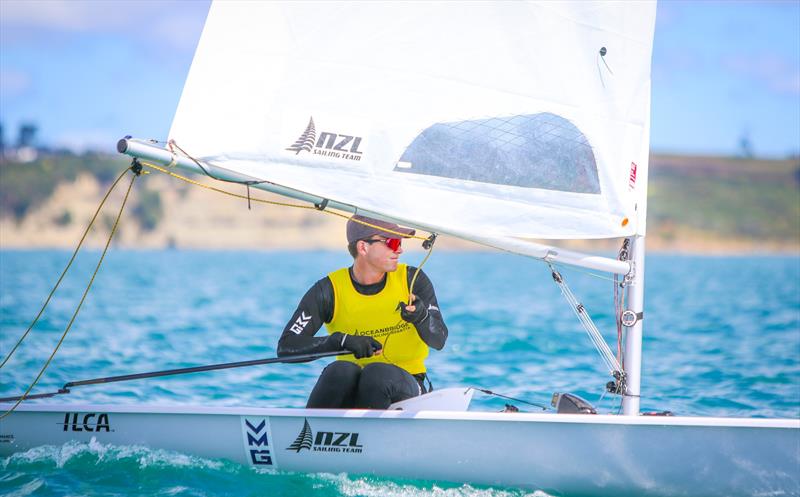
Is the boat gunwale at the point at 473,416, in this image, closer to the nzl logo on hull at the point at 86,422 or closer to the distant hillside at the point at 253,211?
the nzl logo on hull at the point at 86,422

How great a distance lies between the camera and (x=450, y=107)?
15.5 feet

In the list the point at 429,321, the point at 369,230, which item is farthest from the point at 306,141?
the point at 429,321

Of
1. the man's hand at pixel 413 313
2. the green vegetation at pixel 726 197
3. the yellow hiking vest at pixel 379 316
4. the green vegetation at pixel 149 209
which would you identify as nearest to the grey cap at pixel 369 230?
the yellow hiking vest at pixel 379 316

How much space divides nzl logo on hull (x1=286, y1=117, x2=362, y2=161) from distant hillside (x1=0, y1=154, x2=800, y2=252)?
5923 centimetres

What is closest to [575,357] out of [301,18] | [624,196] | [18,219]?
[624,196]

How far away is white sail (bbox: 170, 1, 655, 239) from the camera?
14.6ft

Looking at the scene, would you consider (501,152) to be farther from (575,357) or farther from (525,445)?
(575,357)

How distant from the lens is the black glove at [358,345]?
4.51 metres

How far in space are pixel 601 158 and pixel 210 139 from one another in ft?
6.32

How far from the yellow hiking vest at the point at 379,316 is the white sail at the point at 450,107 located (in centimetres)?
53

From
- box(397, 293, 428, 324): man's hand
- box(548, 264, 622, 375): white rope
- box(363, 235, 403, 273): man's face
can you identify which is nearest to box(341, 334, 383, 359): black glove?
box(397, 293, 428, 324): man's hand

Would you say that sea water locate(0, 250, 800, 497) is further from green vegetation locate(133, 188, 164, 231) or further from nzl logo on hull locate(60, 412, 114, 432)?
green vegetation locate(133, 188, 164, 231)

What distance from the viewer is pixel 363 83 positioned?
4.59 m

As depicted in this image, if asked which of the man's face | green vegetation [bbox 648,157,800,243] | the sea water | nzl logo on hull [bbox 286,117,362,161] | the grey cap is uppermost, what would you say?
green vegetation [bbox 648,157,800,243]
